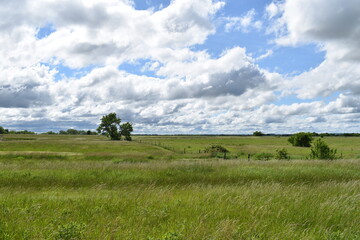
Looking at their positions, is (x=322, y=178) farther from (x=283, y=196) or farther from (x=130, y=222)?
(x=130, y=222)

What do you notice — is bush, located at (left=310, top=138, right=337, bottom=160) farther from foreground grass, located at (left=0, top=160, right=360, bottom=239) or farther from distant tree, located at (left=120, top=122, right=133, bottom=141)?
distant tree, located at (left=120, top=122, right=133, bottom=141)

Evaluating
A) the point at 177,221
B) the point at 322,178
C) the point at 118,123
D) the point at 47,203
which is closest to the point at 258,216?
the point at 177,221

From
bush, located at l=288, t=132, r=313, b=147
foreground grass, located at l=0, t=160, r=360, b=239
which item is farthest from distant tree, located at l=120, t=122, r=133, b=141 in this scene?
foreground grass, located at l=0, t=160, r=360, b=239

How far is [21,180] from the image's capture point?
13.2 metres

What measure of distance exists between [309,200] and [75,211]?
19.3 feet

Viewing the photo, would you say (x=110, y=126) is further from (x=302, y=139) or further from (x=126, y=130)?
(x=302, y=139)

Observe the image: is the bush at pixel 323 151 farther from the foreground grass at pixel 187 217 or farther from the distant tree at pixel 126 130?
the distant tree at pixel 126 130

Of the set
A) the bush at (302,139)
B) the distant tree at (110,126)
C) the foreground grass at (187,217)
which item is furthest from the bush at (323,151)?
the distant tree at (110,126)

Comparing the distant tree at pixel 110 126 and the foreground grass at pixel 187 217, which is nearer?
the foreground grass at pixel 187 217

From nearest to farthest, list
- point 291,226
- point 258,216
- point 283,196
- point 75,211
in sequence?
1. point 291,226
2. point 258,216
3. point 75,211
4. point 283,196

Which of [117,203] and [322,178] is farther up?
[117,203]

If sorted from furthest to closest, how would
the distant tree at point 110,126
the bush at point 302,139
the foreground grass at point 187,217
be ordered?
the distant tree at point 110,126 < the bush at point 302,139 < the foreground grass at point 187,217

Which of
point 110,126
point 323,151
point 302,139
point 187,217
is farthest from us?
point 110,126

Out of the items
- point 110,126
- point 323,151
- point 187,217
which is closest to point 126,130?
point 110,126
